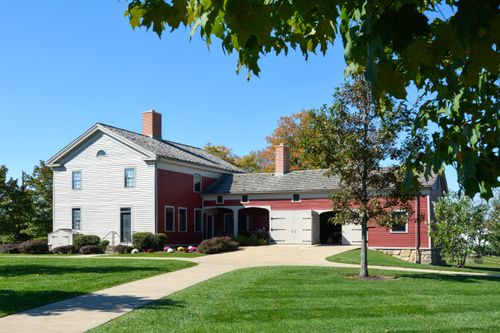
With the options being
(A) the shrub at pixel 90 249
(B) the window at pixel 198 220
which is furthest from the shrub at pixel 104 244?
(B) the window at pixel 198 220

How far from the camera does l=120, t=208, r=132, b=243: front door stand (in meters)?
32.6

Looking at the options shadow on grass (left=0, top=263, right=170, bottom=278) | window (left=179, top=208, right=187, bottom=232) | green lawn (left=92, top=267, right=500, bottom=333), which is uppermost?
window (left=179, top=208, right=187, bottom=232)

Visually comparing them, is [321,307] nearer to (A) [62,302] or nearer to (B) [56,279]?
(A) [62,302]

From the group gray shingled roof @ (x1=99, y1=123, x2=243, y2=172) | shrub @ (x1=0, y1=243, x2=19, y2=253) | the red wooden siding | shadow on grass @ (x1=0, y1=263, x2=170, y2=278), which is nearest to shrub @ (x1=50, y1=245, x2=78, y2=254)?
shrub @ (x1=0, y1=243, x2=19, y2=253)

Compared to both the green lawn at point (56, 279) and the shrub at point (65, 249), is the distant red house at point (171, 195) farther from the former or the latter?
the green lawn at point (56, 279)

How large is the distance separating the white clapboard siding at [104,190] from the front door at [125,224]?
0.25 m

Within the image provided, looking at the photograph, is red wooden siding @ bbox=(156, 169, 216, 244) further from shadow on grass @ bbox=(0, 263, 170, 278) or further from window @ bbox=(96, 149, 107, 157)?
shadow on grass @ bbox=(0, 263, 170, 278)

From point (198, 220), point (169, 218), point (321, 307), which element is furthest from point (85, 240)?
point (321, 307)

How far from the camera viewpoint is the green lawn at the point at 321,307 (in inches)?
345

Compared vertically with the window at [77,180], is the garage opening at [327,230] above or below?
below

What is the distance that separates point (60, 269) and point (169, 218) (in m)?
14.9

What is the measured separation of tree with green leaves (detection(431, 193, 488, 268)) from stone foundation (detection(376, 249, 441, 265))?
4.45 metres

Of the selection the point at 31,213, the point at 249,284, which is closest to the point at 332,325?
the point at 249,284

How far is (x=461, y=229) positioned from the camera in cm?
2336
